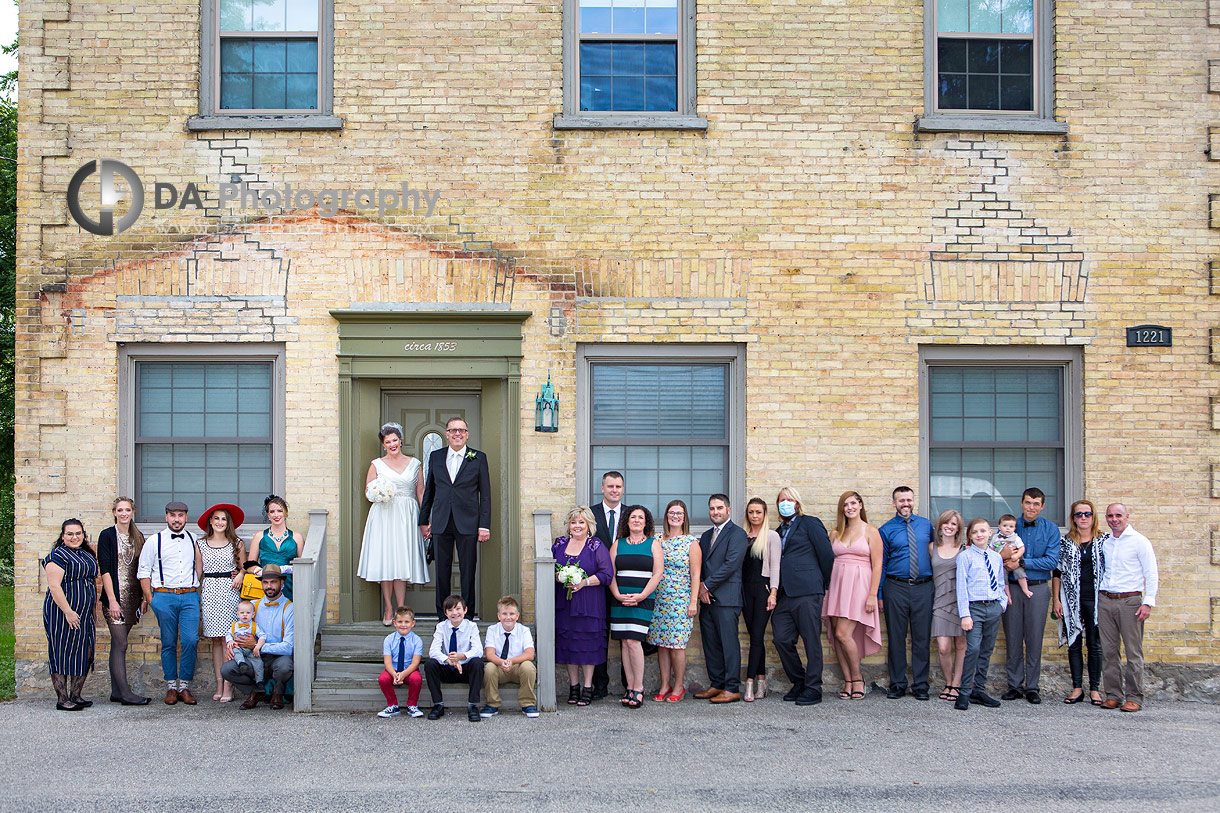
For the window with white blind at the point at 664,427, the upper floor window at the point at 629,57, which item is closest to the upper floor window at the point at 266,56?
the upper floor window at the point at 629,57

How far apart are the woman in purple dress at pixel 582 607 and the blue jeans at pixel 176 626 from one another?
3057 millimetres

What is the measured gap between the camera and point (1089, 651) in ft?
29.0

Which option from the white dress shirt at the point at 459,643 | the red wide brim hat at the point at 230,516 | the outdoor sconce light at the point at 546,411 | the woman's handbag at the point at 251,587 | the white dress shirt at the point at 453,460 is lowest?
the white dress shirt at the point at 459,643

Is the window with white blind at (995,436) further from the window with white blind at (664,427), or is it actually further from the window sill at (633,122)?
the window sill at (633,122)

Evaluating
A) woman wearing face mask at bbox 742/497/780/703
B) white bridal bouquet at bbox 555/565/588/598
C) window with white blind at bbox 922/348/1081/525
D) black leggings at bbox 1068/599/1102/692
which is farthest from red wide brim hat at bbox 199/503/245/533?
black leggings at bbox 1068/599/1102/692

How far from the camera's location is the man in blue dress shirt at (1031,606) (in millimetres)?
8852

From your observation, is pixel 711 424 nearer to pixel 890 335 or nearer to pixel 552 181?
pixel 890 335

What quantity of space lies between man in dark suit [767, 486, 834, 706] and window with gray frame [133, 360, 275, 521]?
469 centimetres

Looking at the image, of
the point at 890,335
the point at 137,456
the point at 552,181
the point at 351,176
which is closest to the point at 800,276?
the point at 890,335

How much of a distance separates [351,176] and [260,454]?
104 inches

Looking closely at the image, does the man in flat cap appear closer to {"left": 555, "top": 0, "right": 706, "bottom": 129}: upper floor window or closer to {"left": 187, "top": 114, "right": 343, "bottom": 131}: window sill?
{"left": 187, "top": 114, "right": 343, "bottom": 131}: window sill

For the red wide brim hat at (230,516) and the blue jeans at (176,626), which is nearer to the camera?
the blue jeans at (176,626)

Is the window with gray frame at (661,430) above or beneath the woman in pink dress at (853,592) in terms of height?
above

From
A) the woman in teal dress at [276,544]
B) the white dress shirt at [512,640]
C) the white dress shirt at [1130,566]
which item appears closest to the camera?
the white dress shirt at [512,640]
